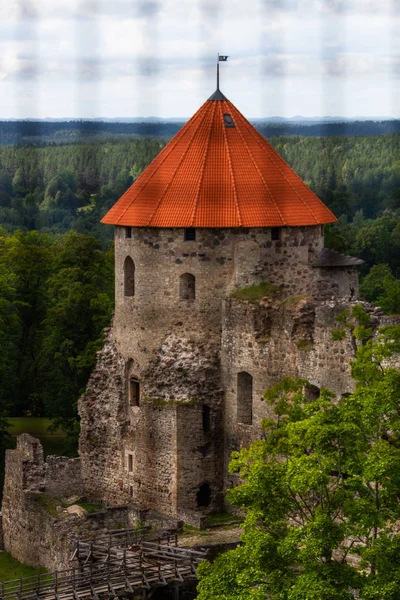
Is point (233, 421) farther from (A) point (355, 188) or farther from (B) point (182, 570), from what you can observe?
(A) point (355, 188)

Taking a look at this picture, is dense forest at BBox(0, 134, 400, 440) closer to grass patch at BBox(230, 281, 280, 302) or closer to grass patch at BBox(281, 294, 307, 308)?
grass patch at BBox(230, 281, 280, 302)

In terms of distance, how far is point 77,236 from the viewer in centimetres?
7375

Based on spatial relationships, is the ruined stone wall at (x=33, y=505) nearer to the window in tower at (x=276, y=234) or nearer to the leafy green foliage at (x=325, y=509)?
the window in tower at (x=276, y=234)

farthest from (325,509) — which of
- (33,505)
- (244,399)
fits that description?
(33,505)

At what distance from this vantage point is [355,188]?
4584 inches

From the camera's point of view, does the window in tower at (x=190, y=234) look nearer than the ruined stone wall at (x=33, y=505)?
No

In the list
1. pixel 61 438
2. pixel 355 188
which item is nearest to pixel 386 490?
pixel 61 438

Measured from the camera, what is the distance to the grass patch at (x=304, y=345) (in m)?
48.6

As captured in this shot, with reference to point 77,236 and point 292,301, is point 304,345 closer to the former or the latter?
point 292,301

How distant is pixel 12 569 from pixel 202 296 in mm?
11317

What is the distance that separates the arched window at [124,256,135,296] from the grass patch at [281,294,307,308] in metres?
6.15

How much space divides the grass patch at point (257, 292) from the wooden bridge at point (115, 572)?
8445 mm

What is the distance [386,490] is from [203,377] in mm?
14835

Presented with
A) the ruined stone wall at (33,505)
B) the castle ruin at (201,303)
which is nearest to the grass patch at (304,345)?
the castle ruin at (201,303)
